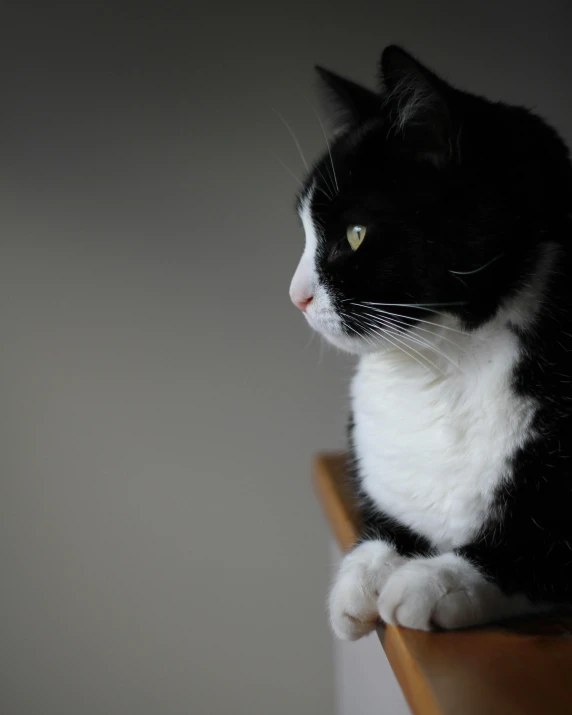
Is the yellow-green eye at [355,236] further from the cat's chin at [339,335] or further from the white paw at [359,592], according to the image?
the white paw at [359,592]

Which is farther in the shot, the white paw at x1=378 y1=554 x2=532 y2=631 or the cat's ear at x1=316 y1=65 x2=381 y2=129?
the cat's ear at x1=316 y1=65 x2=381 y2=129

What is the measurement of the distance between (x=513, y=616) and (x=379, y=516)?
17 cm

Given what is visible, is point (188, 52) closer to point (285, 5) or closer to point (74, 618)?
point (285, 5)

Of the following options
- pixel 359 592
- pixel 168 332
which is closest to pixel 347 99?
pixel 359 592

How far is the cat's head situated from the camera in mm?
515

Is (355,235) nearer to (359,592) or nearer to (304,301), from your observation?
(304,301)

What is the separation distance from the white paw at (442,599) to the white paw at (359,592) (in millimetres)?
38

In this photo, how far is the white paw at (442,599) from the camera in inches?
18.6

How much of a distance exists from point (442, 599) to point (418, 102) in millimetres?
396

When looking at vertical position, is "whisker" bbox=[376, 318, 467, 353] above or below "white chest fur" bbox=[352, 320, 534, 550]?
above

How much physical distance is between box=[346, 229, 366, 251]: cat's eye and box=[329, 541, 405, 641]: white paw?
0.93ft

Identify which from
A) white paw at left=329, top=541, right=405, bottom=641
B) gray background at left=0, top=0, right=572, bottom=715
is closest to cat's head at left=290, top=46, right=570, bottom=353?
white paw at left=329, top=541, right=405, bottom=641

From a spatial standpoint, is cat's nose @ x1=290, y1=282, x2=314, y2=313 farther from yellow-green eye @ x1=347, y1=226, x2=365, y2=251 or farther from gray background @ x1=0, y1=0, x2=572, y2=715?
gray background @ x1=0, y1=0, x2=572, y2=715

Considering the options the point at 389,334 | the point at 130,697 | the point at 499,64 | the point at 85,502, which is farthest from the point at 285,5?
the point at 130,697
